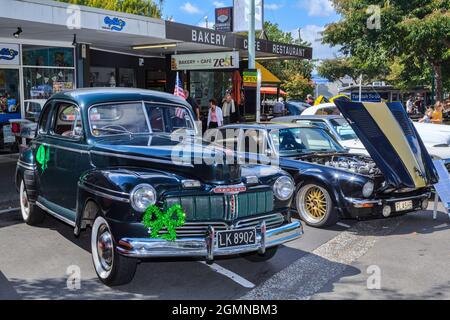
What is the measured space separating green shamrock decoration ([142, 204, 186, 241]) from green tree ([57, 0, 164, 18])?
3563 centimetres

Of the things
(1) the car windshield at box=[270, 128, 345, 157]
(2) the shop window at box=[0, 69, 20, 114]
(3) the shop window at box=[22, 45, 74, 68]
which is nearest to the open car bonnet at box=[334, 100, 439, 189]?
(1) the car windshield at box=[270, 128, 345, 157]

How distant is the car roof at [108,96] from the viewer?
5.89 metres

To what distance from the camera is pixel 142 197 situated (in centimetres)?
445

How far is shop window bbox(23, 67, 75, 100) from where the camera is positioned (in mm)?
14727

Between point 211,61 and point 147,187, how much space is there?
1163cm

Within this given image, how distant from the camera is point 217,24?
23.1 metres

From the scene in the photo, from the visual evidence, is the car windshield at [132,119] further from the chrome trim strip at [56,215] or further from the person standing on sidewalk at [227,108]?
the person standing on sidewalk at [227,108]

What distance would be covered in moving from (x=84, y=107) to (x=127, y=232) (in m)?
2.01

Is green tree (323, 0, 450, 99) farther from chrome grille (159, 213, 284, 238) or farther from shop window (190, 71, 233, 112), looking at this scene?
chrome grille (159, 213, 284, 238)

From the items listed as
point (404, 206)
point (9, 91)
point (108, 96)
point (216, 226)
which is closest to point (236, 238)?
point (216, 226)

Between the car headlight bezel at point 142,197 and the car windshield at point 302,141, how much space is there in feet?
12.4
